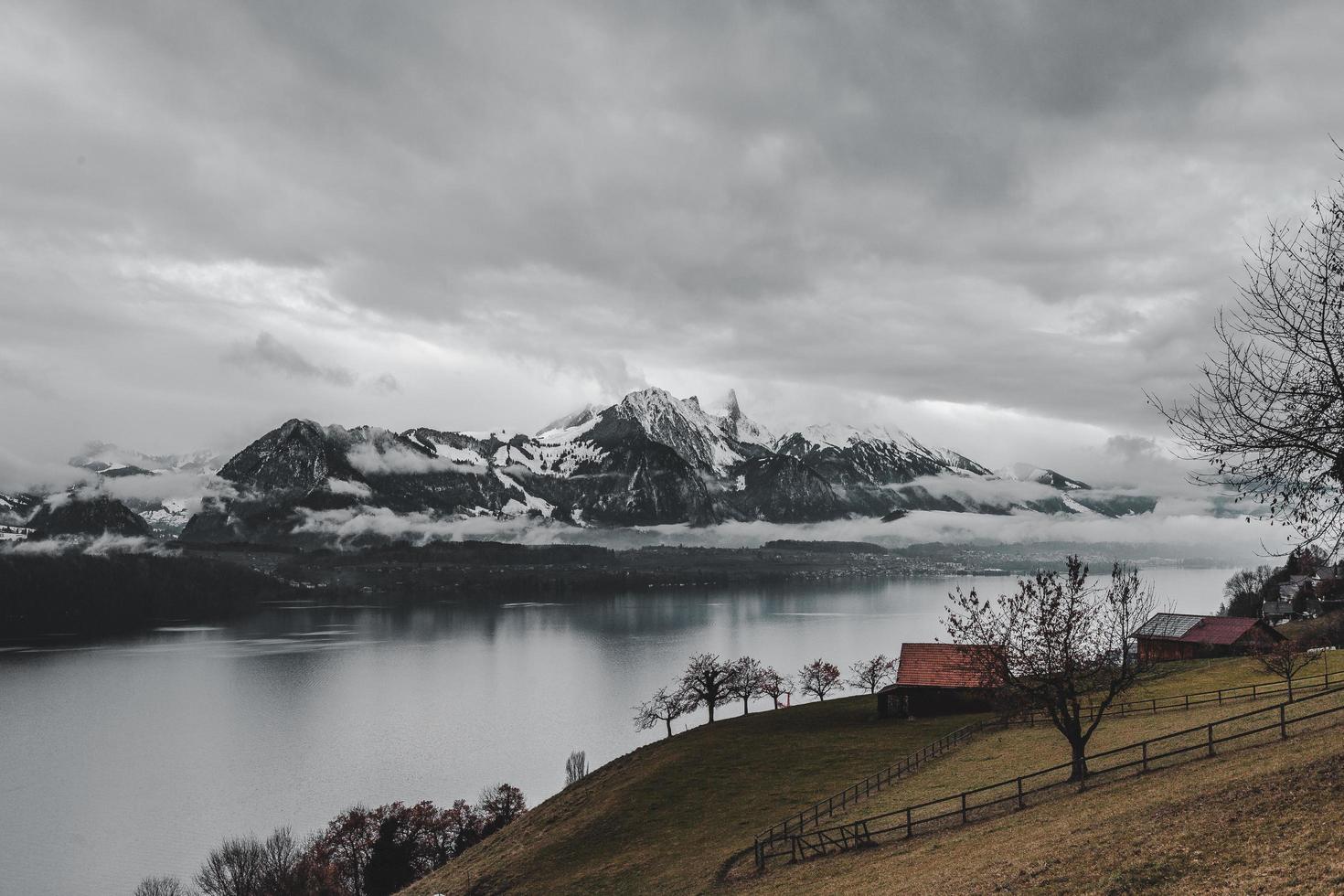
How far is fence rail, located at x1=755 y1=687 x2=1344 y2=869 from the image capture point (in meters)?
29.5

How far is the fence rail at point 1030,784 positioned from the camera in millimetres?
29453

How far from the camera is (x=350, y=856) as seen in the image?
60.0 meters

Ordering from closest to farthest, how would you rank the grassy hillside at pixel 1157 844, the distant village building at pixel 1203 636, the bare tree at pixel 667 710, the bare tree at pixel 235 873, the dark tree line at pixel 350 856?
the grassy hillside at pixel 1157 844 < the dark tree line at pixel 350 856 < the bare tree at pixel 235 873 < the distant village building at pixel 1203 636 < the bare tree at pixel 667 710

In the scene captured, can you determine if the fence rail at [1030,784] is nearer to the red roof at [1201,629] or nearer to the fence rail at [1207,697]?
the fence rail at [1207,697]

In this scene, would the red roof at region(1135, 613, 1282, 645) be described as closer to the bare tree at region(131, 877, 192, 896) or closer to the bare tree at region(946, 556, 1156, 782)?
the bare tree at region(946, 556, 1156, 782)

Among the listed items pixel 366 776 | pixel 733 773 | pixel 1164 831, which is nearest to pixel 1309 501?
pixel 1164 831

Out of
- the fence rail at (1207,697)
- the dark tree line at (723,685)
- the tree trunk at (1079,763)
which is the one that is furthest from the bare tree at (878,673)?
the tree trunk at (1079,763)

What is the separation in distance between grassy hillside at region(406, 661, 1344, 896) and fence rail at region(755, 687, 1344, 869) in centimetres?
139

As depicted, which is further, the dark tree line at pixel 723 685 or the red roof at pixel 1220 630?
the dark tree line at pixel 723 685

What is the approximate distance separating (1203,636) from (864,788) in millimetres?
61645

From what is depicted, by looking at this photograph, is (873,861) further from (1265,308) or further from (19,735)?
(19,735)

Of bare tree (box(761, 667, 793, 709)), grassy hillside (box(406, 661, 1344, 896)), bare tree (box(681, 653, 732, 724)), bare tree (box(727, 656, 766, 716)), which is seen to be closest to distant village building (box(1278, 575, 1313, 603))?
grassy hillside (box(406, 661, 1344, 896))

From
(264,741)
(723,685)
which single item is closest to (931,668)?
(723,685)

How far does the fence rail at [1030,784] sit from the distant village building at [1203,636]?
170ft
